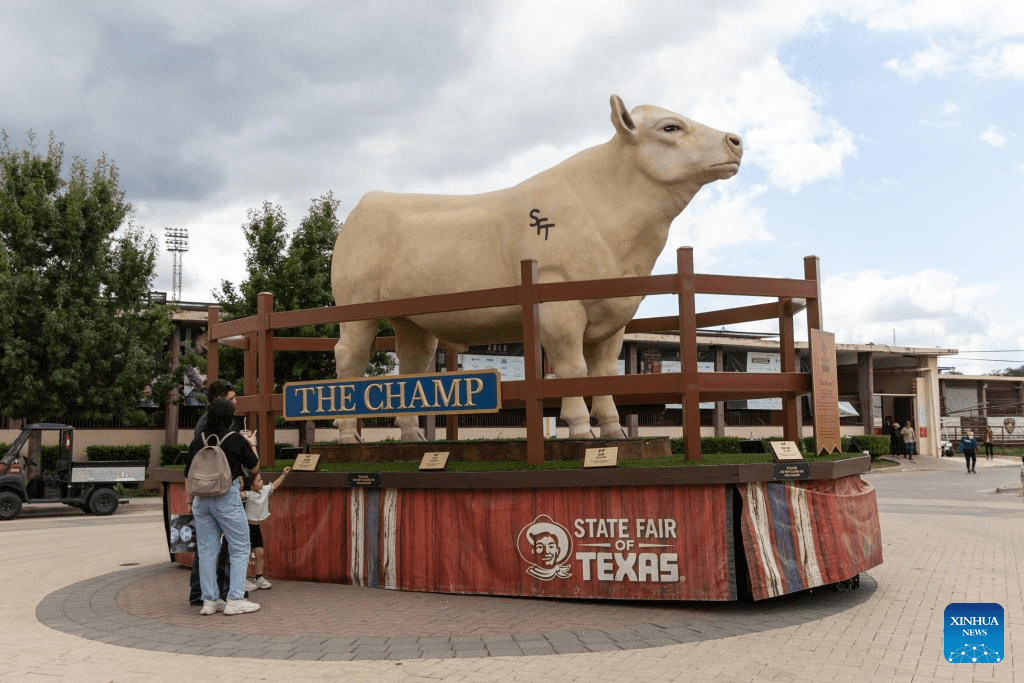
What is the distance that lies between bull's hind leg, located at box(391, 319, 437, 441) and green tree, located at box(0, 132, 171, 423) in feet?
44.4

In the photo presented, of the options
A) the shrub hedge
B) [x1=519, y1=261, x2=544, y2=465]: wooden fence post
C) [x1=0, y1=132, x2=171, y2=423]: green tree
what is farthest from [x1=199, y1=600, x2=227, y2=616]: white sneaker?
the shrub hedge

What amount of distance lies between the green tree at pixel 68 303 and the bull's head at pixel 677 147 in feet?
54.8

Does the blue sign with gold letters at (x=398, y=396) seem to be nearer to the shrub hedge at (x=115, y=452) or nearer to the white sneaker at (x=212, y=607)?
the white sneaker at (x=212, y=607)

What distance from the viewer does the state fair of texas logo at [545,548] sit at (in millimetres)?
6574

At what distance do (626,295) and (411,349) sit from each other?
12.4 ft

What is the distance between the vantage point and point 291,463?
855 centimetres

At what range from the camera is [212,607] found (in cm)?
655

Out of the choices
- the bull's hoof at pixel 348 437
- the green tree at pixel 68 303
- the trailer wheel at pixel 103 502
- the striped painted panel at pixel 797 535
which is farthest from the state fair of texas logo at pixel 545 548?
the green tree at pixel 68 303

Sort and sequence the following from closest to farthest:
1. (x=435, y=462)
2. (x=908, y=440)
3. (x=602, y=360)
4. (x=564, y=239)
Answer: (x=435, y=462), (x=564, y=239), (x=602, y=360), (x=908, y=440)

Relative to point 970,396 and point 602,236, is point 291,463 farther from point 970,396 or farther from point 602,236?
point 970,396

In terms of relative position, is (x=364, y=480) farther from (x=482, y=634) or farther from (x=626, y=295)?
(x=626, y=295)

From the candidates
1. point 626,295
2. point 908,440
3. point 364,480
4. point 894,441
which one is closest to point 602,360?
point 626,295

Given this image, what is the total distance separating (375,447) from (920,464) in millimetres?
33981

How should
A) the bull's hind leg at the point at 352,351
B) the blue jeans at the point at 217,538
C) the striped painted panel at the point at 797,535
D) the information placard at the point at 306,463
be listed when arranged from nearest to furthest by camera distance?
the striped painted panel at the point at 797,535, the blue jeans at the point at 217,538, the information placard at the point at 306,463, the bull's hind leg at the point at 352,351
